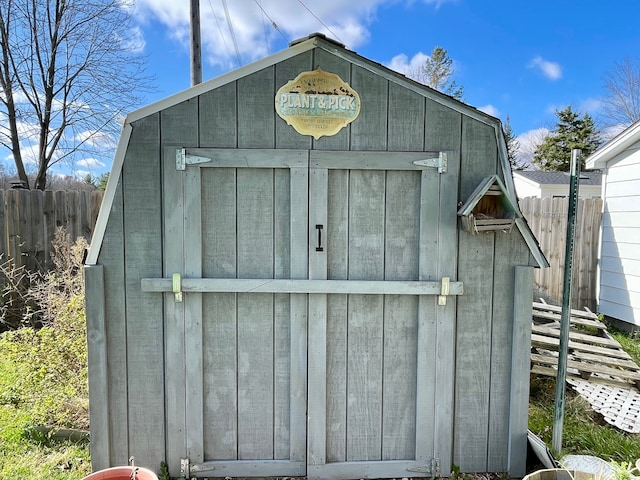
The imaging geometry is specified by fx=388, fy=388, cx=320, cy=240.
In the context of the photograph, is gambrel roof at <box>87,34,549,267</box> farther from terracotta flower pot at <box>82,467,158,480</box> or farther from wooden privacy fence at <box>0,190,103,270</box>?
wooden privacy fence at <box>0,190,103,270</box>

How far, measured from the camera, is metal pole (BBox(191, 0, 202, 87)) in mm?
3912

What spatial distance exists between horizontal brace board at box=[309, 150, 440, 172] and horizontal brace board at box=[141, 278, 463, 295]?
0.68 meters

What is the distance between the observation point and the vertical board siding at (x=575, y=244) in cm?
594

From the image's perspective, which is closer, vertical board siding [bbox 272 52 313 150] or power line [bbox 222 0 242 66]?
vertical board siding [bbox 272 52 313 150]

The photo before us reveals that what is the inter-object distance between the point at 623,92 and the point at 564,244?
640 inches

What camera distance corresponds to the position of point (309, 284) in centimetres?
227

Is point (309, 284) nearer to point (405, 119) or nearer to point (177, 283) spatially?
point (177, 283)

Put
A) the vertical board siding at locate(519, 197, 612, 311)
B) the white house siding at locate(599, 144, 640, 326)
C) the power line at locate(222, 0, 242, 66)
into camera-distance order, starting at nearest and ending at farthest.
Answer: the power line at locate(222, 0, 242, 66), the white house siding at locate(599, 144, 640, 326), the vertical board siding at locate(519, 197, 612, 311)

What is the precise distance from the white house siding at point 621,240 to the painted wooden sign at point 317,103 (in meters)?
5.06

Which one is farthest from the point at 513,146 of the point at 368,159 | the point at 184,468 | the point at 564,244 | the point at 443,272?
the point at 184,468

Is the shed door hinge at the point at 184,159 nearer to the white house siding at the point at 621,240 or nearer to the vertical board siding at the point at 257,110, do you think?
the vertical board siding at the point at 257,110

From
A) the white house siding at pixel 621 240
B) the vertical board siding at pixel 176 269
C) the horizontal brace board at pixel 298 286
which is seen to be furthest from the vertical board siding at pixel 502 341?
the white house siding at pixel 621 240

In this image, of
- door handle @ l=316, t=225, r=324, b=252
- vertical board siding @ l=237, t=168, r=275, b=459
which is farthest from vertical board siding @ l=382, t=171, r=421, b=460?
vertical board siding @ l=237, t=168, r=275, b=459

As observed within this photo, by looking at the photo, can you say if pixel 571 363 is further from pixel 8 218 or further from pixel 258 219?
pixel 8 218
